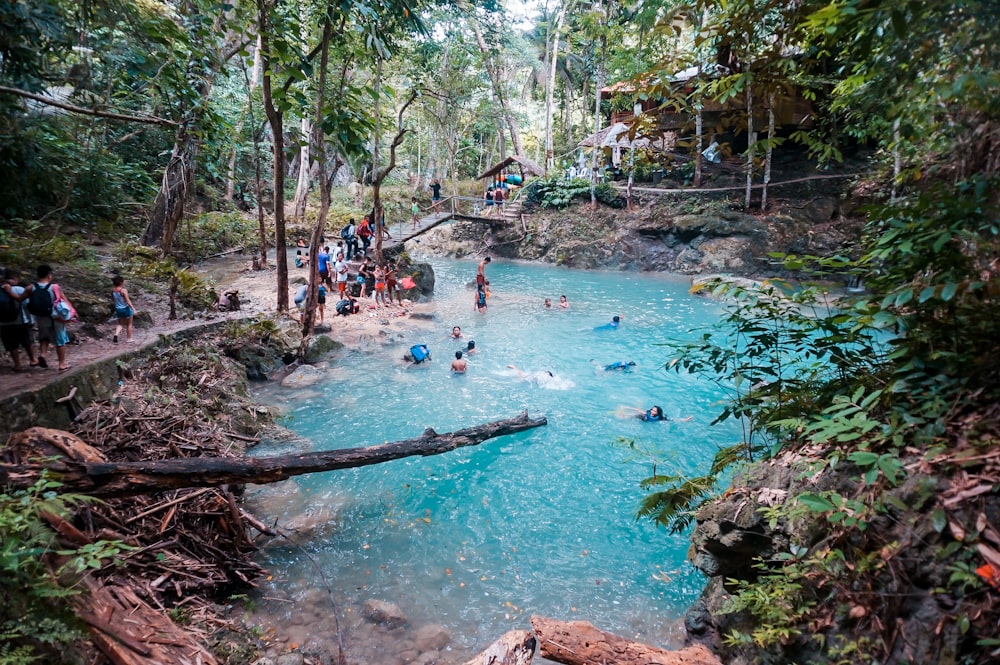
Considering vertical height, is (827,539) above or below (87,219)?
below

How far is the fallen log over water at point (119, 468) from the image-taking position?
3.92m

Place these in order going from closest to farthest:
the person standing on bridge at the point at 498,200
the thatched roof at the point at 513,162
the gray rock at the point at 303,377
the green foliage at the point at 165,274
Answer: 1. the gray rock at the point at 303,377
2. the green foliage at the point at 165,274
3. the thatched roof at the point at 513,162
4. the person standing on bridge at the point at 498,200

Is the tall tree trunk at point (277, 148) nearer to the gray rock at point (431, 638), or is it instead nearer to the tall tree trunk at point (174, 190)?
the tall tree trunk at point (174, 190)

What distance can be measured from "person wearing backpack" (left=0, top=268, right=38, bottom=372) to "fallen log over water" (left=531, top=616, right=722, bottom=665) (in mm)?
6608

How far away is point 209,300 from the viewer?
37.3 ft

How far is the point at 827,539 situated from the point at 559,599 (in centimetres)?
322

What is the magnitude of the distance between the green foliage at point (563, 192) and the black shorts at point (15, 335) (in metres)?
22.0

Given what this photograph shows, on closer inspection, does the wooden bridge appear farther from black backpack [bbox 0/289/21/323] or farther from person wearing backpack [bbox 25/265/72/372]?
black backpack [bbox 0/289/21/323]

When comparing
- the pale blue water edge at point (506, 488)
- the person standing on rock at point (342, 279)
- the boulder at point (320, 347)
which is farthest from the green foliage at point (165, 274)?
the person standing on rock at point (342, 279)

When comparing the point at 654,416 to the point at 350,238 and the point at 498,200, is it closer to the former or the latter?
the point at 350,238

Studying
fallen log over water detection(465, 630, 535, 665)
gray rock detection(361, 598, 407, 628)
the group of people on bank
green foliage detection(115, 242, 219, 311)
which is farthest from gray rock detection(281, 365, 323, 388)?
fallen log over water detection(465, 630, 535, 665)

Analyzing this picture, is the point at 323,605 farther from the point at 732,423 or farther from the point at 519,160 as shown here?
the point at 519,160

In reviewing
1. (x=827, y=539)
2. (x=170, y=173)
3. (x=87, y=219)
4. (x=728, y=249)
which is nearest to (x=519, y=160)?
(x=728, y=249)

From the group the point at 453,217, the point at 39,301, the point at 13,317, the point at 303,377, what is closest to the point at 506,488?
the point at 303,377
